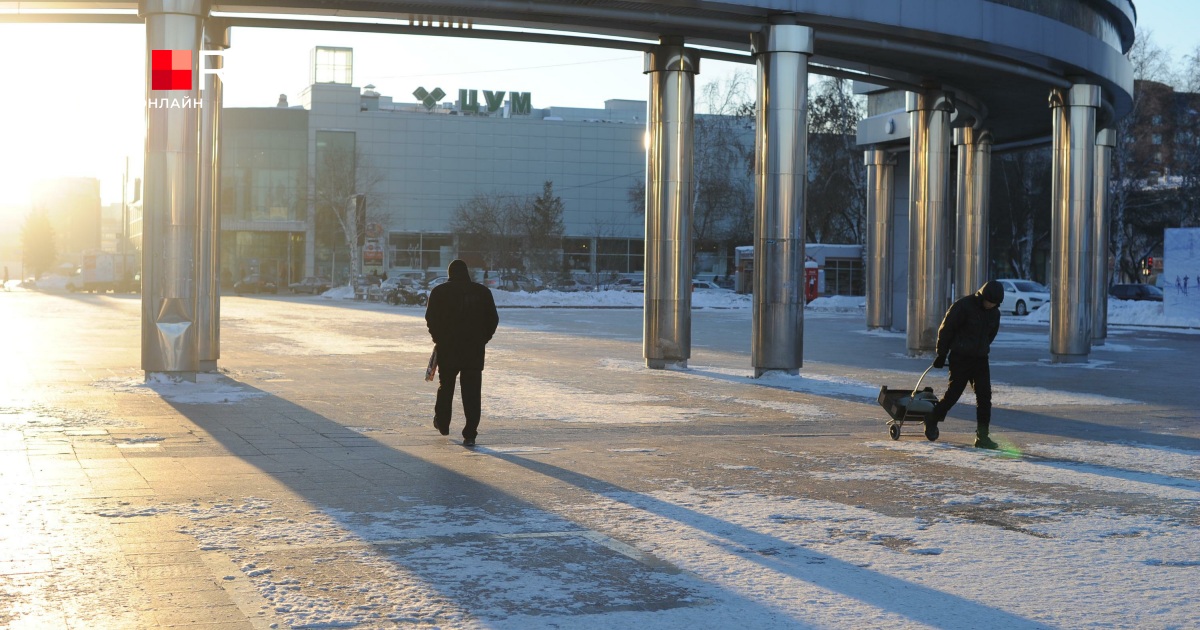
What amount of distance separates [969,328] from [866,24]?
8414 millimetres

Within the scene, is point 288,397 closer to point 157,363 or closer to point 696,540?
point 157,363

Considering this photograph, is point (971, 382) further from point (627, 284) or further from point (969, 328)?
point (627, 284)

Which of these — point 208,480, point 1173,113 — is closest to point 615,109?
point 1173,113

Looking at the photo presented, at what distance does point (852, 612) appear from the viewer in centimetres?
579

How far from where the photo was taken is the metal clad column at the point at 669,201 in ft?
71.2

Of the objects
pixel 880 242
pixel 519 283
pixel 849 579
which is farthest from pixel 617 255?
pixel 849 579

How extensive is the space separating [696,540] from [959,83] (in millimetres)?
19018

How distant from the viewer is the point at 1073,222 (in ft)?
80.2

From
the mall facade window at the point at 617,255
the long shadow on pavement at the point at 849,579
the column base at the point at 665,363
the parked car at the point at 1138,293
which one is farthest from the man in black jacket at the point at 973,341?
the mall facade window at the point at 617,255

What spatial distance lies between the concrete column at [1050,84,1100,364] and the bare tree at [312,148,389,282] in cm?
6014

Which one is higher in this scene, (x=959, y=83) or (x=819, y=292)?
(x=959, y=83)

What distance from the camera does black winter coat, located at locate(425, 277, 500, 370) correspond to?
11.9 meters

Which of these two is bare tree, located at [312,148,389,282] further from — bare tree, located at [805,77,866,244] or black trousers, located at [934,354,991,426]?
black trousers, located at [934,354,991,426]

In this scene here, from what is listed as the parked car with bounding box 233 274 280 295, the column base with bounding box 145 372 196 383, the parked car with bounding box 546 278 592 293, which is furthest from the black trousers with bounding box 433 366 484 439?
the parked car with bounding box 233 274 280 295
